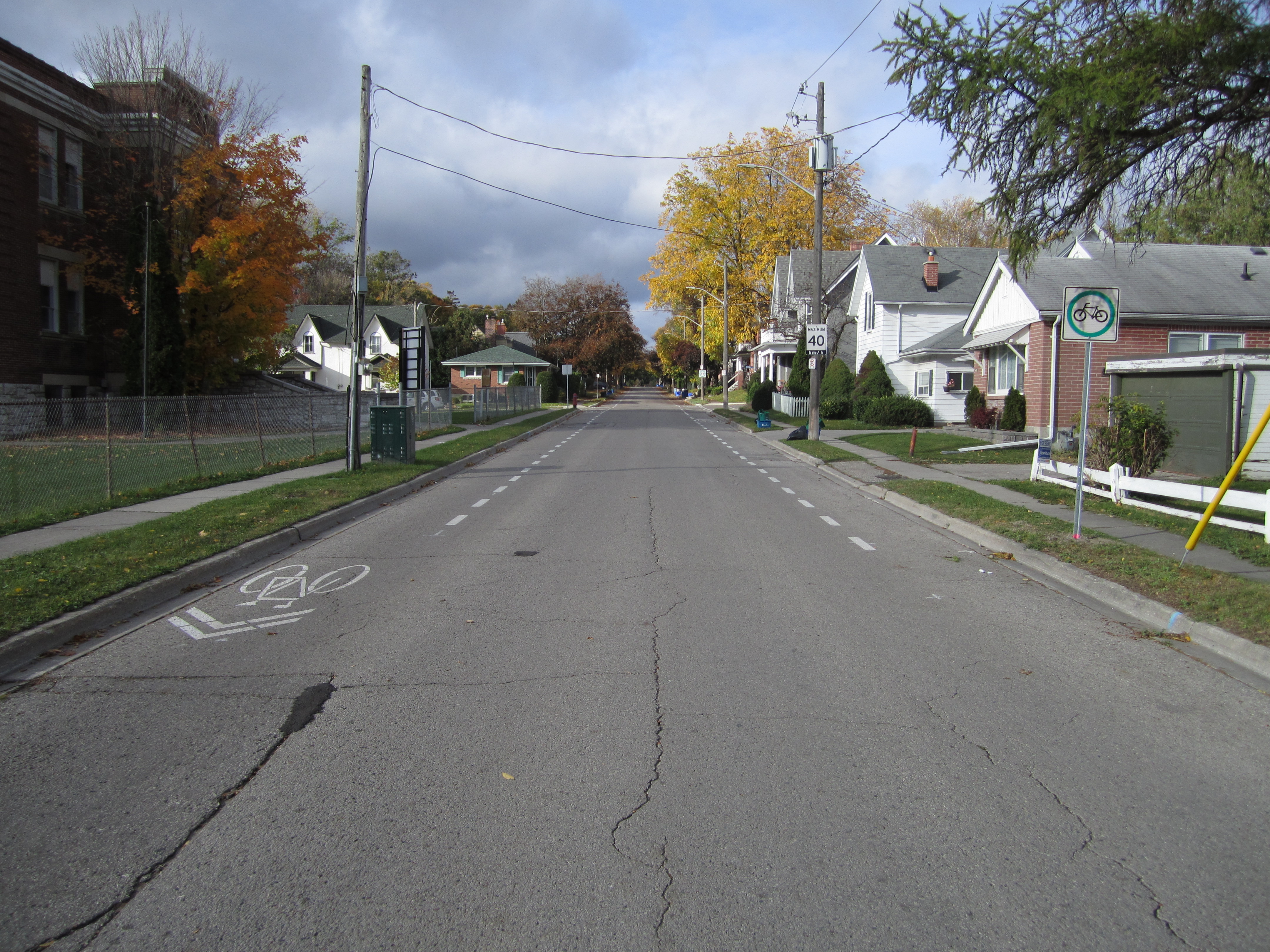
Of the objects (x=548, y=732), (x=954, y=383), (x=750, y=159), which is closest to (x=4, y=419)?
(x=548, y=732)

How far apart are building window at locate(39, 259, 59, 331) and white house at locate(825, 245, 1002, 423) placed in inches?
1197

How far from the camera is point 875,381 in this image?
1507 inches

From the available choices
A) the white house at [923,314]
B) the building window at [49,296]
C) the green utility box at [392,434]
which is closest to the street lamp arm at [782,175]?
the white house at [923,314]

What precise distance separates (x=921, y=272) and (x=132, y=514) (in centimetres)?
3539

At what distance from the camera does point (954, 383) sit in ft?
116

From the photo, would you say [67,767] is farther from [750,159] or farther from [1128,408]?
[750,159]

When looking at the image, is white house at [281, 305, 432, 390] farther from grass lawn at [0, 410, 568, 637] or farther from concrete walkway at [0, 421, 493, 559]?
grass lawn at [0, 410, 568, 637]

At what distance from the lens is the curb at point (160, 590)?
6727 millimetres

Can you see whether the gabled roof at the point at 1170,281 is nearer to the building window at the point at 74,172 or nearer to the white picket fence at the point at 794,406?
the white picket fence at the point at 794,406

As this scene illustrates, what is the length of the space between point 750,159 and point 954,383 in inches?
1002

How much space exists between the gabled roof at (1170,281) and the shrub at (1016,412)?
10.1 feet

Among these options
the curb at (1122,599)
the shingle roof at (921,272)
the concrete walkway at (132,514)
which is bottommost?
the curb at (1122,599)

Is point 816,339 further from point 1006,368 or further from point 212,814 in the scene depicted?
point 212,814

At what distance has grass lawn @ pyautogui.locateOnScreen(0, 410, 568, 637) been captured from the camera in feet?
25.2
